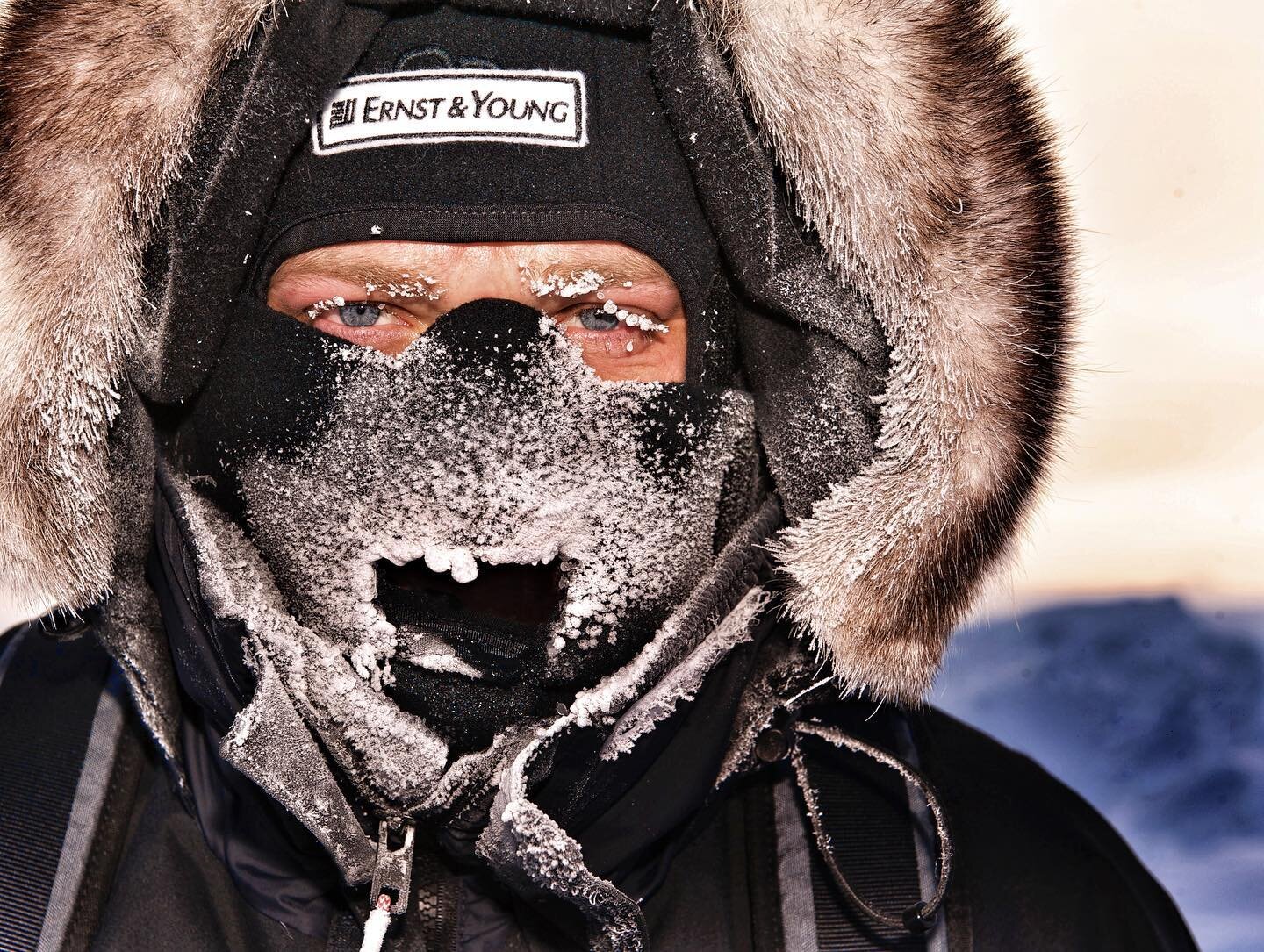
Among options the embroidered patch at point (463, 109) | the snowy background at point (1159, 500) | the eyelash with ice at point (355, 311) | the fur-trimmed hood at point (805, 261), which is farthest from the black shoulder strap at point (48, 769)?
the snowy background at point (1159, 500)

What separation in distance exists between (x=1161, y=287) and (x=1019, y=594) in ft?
2.74

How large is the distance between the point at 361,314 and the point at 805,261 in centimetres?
57

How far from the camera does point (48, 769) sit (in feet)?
4.68

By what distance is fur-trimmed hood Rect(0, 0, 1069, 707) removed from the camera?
127 centimetres

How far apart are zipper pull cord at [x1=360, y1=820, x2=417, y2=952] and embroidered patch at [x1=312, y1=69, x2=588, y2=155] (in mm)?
825

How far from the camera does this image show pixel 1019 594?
2869mm

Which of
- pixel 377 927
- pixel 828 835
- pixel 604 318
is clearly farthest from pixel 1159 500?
pixel 377 927

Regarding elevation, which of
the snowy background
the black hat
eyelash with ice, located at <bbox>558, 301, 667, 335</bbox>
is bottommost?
the snowy background

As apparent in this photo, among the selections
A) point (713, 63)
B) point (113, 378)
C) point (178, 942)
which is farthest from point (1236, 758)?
point (113, 378)

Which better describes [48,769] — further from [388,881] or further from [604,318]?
[604,318]

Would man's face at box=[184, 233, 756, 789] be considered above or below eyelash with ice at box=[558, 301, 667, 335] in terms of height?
below

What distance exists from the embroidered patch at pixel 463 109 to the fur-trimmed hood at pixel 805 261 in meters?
0.11

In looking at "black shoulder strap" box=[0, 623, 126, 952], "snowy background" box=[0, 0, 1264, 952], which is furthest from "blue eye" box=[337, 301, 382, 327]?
"snowy background" box=[0, 0, 1264, 952]

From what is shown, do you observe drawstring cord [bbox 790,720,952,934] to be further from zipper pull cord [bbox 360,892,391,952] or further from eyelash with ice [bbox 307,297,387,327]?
eyelash with ice [bbox 307,297,387,327]
